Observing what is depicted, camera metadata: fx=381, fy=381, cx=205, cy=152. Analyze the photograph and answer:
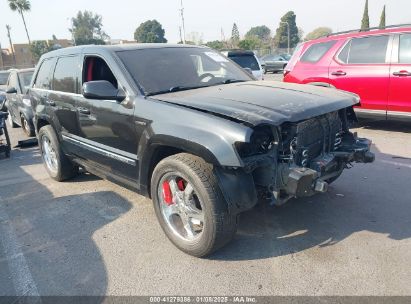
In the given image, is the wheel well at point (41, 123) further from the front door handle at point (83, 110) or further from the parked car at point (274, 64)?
the parked car at point (274, 64)

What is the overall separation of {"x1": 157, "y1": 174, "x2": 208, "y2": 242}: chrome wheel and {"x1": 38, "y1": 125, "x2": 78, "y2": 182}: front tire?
2.40 m

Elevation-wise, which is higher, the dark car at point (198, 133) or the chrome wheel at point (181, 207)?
the dark car at point (198, 133)

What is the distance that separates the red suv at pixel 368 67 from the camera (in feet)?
22.5

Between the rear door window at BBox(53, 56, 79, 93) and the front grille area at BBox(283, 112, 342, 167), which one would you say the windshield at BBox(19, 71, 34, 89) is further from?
the front grille area at BBox(283, 112, 342, 167)

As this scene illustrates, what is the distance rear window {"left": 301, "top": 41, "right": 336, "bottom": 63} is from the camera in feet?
26.2

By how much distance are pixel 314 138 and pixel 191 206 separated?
4.13 feet

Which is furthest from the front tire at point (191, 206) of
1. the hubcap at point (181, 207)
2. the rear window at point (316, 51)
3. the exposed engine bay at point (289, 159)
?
the rear window at point (316, 51)

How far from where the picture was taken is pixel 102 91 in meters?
3.65

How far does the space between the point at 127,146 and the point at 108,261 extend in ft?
3.71

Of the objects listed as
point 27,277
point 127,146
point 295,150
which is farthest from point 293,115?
point 27,277

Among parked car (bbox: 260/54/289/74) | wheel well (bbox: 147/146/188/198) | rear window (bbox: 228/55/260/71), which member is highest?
rear window (bbox: 228/55/260/71)

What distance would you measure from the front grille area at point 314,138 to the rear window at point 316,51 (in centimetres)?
469

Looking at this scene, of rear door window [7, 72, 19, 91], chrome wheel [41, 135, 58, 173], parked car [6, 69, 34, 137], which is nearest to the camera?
chrome wheel [41, 135, 58, 173]

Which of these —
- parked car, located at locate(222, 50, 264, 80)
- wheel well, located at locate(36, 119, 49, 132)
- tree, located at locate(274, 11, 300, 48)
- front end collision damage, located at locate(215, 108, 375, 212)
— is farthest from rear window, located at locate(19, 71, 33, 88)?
tree, located at locate(274, 11, 300, 48)
